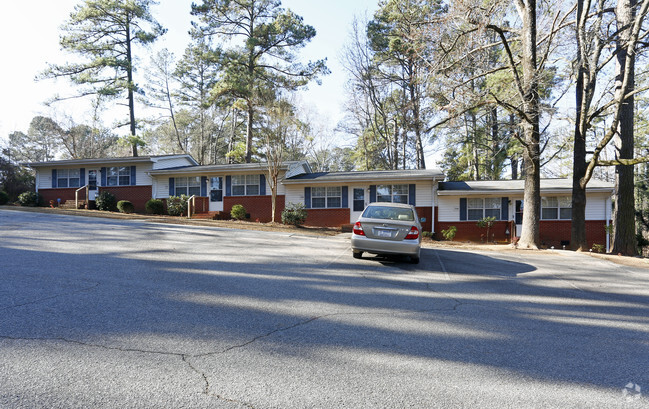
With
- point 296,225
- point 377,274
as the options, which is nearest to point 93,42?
point 296,225

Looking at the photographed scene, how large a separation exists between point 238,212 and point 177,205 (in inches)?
153

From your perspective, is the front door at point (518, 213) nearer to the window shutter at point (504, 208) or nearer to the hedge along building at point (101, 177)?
the window shutter at point (504, 208)

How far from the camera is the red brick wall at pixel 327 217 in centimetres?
2244

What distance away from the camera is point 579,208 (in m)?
15.1

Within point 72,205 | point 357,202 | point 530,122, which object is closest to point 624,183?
point 530,122

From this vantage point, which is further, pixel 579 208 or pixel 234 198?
pixel 234 198

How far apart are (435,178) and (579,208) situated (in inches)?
283

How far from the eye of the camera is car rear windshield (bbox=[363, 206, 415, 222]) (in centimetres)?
992

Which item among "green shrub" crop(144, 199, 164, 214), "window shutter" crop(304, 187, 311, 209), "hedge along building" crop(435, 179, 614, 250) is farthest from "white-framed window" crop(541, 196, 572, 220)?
"green shrub" crop(144, 199, 164, 214)

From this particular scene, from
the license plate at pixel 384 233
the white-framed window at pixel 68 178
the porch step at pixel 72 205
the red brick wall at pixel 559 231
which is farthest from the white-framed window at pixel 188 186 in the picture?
the red brick wall at pixel 559 231

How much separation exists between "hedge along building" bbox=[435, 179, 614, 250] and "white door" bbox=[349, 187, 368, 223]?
4.18m

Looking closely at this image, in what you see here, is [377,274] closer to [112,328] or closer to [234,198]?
[112,328]

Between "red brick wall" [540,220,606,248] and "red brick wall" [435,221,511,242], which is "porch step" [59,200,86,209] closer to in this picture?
"red brick wall" [435,221,511,242]

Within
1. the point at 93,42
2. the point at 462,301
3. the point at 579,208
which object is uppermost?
the point at 93,42
